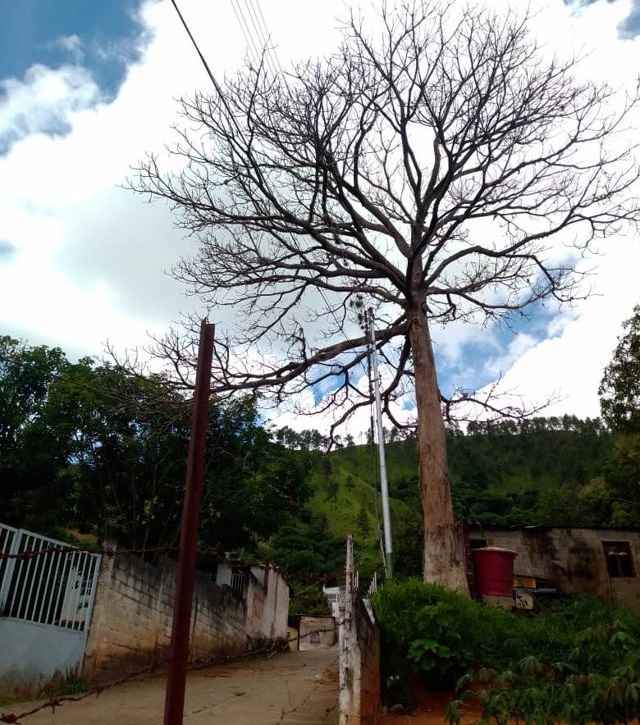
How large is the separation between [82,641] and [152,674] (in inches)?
81.6

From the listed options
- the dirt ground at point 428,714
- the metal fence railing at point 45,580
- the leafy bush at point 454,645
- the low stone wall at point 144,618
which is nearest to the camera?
the dirt ground at point 428,714

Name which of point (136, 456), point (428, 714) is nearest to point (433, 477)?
point (428, 714)

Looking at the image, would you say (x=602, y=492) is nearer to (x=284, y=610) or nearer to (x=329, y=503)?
(x=284, y=610)

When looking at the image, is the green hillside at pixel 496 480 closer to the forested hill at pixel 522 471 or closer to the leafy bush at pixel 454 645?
the forested hill at pixel 522 471

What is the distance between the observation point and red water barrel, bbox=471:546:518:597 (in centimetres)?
1012

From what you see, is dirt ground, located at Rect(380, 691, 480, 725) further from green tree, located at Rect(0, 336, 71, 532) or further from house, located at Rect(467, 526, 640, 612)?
house, located at Rect(467, 526, 640, 612)

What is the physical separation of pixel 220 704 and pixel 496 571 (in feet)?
18.8

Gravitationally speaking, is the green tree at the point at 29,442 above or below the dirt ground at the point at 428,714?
above

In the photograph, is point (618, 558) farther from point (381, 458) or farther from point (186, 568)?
point (186, 568)

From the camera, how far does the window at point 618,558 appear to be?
16344 mm

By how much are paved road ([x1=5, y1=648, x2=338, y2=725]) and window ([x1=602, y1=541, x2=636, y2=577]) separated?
10.9 metres

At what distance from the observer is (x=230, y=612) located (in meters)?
13.2

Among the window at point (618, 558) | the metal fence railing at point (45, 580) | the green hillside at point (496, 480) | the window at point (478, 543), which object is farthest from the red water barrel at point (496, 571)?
the green hillside at point (496, 480)

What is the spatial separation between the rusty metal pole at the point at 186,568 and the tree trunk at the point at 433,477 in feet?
21.5
